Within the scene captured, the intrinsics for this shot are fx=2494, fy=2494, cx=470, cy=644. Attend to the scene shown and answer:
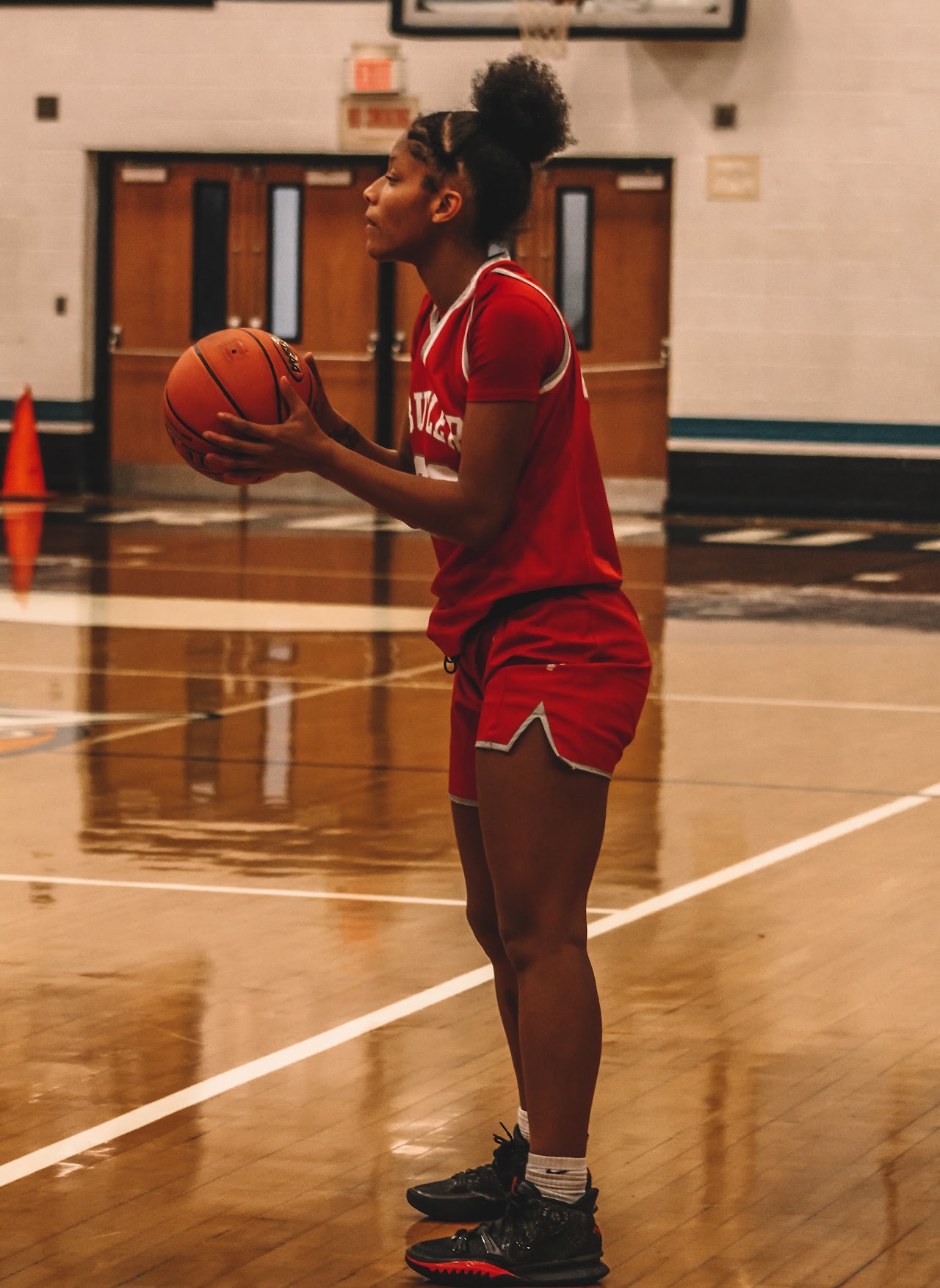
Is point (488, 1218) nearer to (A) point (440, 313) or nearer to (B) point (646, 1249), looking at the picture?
(B) point (646, 1249)

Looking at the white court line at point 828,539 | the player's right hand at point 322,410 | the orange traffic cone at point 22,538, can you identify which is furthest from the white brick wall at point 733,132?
the player's right hand at point 322,410

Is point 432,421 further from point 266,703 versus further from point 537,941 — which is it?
point 266,703

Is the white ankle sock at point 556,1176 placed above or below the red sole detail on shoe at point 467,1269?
above

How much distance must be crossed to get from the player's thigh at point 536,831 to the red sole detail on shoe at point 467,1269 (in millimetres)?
524

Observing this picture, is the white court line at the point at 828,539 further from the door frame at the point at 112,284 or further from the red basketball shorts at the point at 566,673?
the red basketball shorts at the point at 566,673

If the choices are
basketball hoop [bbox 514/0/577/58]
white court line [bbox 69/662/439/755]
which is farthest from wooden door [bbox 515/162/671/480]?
white court line [bbox 69/662/439/755]

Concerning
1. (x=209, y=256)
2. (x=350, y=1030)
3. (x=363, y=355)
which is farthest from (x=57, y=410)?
Result: (x=350, y=1030)

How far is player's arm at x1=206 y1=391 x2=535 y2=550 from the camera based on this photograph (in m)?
3.91

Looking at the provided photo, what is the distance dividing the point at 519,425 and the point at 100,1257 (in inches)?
59.1

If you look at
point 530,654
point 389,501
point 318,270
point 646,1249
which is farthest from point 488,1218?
point 318,270

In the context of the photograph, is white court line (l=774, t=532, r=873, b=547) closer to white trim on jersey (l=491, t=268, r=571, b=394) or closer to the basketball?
the basketball

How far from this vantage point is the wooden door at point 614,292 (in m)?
20.9

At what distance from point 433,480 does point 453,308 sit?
31cm

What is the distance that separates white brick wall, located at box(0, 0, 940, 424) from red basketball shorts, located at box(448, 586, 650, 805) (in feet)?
53.9
